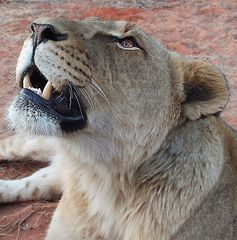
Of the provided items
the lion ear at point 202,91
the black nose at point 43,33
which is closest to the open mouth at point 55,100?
the black nose at point 43,33

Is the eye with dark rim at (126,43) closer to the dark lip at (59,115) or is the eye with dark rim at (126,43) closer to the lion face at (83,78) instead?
the lion face at (83,78)

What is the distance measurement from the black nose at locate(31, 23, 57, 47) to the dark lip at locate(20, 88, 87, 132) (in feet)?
0.63

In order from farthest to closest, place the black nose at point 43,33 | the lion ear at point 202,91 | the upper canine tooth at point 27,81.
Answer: the lion ear at point 202,91 < the upper canine tooth at point 27,81 < the black nose at point 43,33

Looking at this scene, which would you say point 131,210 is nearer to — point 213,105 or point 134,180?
point 134,180

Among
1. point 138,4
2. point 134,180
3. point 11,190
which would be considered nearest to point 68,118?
point 134,180

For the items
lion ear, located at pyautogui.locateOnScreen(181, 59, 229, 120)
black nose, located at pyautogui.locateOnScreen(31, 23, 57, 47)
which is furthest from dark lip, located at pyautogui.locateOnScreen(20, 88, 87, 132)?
lion ear, located at pyautogui.locateOnScreen(181, 59, 229, 120)

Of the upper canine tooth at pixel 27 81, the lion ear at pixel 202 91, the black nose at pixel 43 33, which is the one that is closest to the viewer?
the black nose at pixel 43 33

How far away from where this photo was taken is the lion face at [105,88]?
9.25 feet

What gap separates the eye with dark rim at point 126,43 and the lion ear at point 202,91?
0.87 feet

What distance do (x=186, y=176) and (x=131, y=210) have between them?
262mm

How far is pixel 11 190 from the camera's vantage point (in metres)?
4.19

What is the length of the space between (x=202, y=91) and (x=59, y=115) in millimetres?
602

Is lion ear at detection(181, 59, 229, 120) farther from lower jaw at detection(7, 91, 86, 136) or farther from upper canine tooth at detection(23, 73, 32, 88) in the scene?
upper canine tooth at detection(23, 73, 32, 88)

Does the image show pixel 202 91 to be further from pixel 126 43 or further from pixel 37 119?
pixel 37 119
